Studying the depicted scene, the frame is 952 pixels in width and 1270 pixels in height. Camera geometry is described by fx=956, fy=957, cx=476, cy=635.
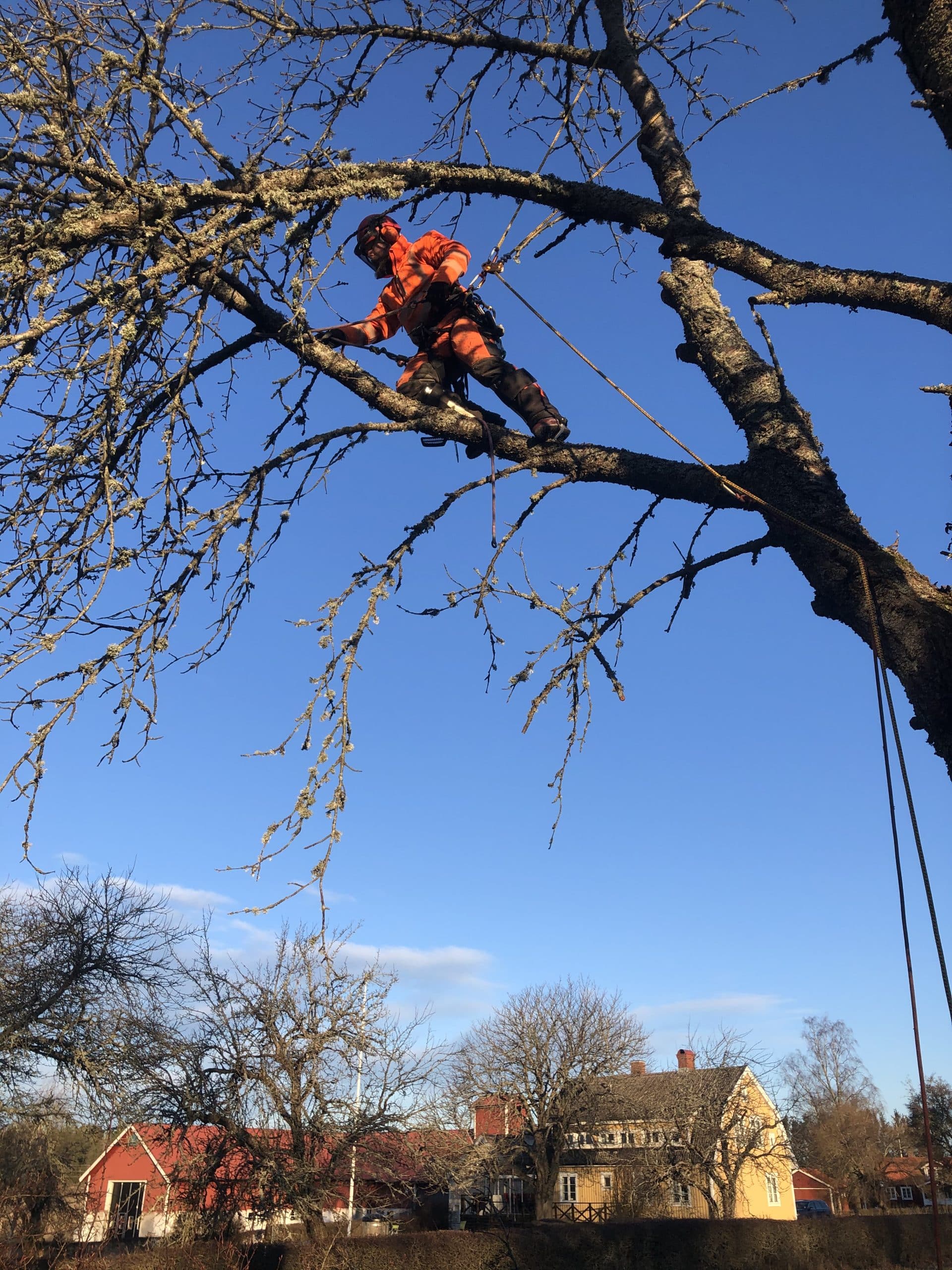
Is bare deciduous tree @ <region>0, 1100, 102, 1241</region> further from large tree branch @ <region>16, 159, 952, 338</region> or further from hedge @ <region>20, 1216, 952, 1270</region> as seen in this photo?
large tree branch @ <region>16, 159, 952, 338</region>

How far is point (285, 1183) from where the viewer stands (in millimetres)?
15281

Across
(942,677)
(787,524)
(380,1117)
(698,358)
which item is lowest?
(380,1117)

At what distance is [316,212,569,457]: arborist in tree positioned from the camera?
3.81m

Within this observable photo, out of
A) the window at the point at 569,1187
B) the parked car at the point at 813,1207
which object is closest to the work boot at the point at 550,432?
the window at the point at 569,1187

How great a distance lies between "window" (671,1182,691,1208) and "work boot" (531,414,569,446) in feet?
100

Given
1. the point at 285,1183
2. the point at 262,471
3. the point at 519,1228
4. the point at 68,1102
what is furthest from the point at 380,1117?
the point at 262,471

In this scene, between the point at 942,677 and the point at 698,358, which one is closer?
the point at 942,677

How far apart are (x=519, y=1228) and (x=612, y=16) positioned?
63.1ft

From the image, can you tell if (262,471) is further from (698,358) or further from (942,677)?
(942,677)

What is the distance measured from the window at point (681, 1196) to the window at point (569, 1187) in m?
4.36

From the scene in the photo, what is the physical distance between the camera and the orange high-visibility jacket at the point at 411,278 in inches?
160

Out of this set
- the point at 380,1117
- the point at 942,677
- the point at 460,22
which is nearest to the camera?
the point at 942,677

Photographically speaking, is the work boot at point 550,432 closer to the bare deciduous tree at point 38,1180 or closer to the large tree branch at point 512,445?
the large tree branch at point 512,445

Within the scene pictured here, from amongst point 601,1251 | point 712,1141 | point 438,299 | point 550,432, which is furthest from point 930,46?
point 712,1141
